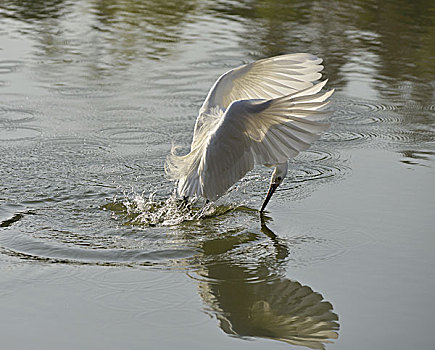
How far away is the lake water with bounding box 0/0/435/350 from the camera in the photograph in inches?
167

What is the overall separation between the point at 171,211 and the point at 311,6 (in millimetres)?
9935

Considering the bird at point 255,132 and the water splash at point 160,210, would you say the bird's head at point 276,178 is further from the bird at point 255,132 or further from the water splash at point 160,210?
the water splash at point 160,210

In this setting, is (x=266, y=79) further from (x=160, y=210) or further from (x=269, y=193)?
(x=160, y=210)

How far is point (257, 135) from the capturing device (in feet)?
17.7

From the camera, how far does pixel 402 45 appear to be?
11.5 meters

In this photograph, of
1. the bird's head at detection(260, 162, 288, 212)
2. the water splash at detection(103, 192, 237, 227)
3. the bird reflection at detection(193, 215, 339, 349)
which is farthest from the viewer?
the bird's head at detection(260, 162, 288, 212)

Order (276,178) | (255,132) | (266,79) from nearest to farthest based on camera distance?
(255,132), (276,178), (266,79)

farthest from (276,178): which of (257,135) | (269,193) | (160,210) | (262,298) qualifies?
(262,298)

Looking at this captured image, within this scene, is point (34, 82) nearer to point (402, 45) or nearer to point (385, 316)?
point (402, 45)

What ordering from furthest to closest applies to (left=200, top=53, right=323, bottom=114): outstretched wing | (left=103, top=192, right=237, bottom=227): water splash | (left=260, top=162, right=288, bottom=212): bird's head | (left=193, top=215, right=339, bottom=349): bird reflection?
(left=200, top=53, right=323, bottom=114): outstretched wing, (left=260, top=162, right=288, bottom=212): bird's head, (left=103, top=192, right=237, bottom=227): water splash, (left=193, top=215, right=339, bottom=349): bird reflection

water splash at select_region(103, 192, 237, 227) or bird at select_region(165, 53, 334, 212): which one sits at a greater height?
bird at select_region(165, 53, 334, 212)

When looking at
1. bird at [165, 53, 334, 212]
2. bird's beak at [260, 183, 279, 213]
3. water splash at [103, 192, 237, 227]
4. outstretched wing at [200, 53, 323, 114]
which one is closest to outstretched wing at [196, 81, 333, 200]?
bird at [165, 53, 334, 212]

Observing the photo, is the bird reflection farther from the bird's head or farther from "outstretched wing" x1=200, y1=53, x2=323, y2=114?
"outstretched wing" x1=200, y1=53, x2=323, y2=114

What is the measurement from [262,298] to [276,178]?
151 centimetres
